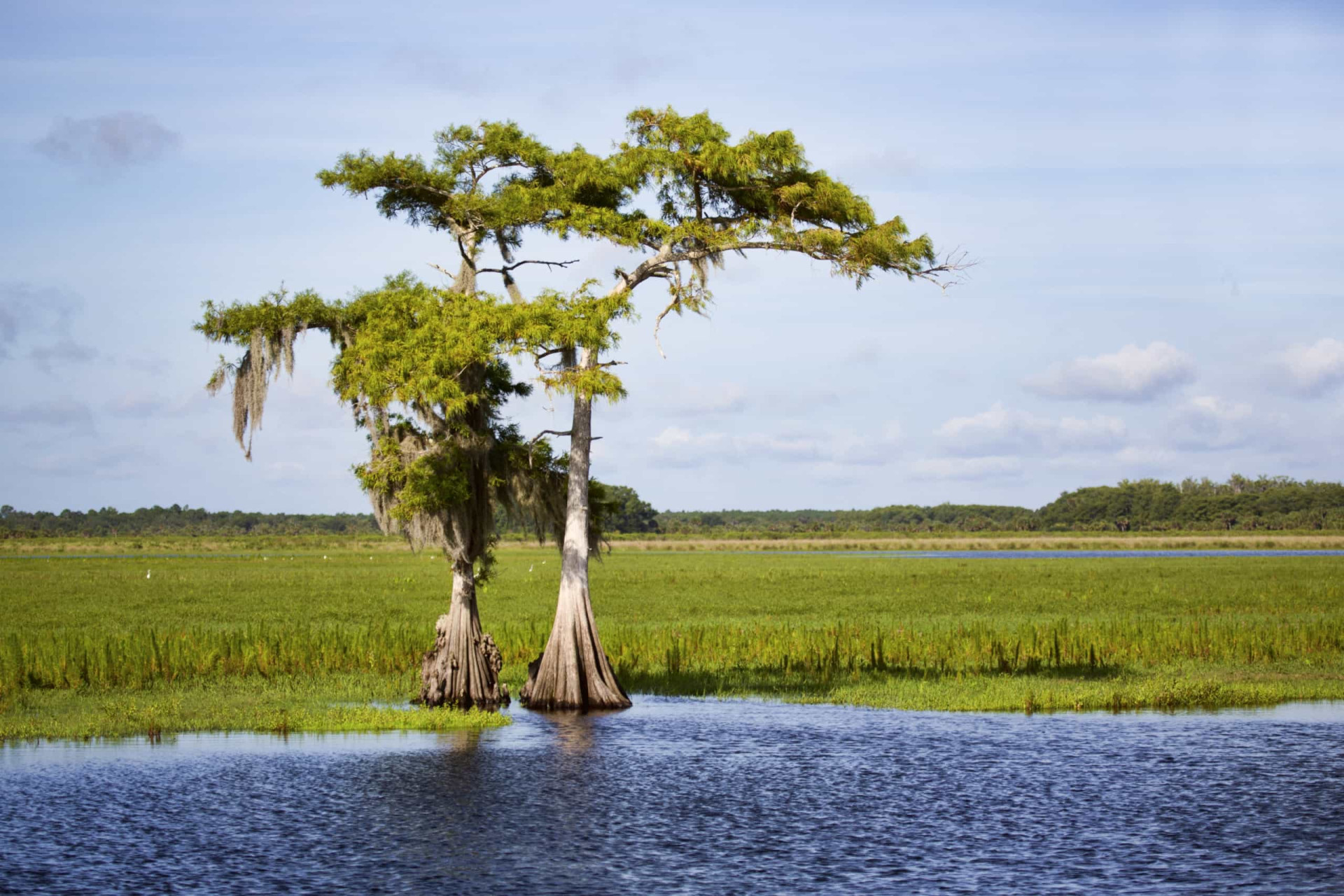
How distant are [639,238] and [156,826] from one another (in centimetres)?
1456

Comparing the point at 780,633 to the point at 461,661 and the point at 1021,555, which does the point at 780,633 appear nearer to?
the point at 461,661

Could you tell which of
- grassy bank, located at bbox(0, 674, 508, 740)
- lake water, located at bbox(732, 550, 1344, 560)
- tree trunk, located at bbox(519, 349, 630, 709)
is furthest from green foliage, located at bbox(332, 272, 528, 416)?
lake water, located at bbox(732, 550, 1344, 560)

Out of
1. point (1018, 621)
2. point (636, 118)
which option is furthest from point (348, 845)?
point (1018, 621)

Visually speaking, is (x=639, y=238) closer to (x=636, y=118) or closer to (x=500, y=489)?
(x=636, y=118)

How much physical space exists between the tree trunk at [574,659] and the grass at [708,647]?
2.31 m

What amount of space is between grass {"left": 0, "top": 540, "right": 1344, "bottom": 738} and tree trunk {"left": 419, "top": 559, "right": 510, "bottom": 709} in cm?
124

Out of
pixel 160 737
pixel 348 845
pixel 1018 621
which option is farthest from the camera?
pixel 1018 621

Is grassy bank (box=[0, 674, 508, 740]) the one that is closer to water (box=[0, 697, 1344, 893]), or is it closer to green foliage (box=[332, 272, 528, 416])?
water (box=[0, 697, 1344, 893])

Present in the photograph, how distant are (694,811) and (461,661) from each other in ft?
30.1

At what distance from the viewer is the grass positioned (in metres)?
25.3

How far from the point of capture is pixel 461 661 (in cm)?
2422

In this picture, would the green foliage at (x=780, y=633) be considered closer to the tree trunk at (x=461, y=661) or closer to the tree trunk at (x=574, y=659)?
the tree trunk at (x=461, y=661)

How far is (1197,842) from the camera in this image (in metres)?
14.4

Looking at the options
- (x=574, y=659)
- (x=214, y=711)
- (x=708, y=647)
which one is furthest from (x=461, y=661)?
(x=708, y=647)
